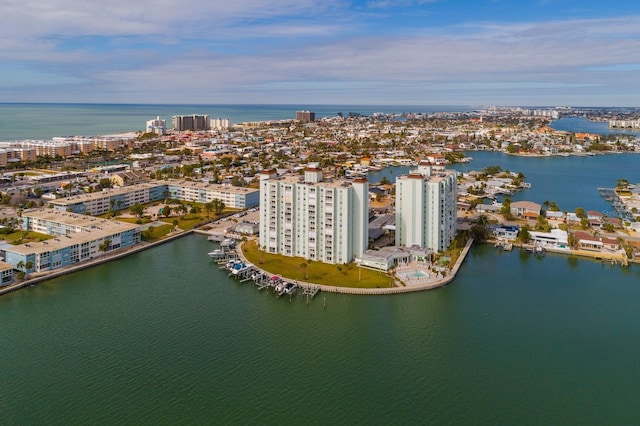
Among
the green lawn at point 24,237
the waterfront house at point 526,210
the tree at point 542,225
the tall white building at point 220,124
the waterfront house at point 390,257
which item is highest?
the tall white building at point 220,124

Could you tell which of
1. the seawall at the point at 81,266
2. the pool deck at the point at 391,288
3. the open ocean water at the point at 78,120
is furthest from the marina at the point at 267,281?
the open ocean water at the point at 78,120

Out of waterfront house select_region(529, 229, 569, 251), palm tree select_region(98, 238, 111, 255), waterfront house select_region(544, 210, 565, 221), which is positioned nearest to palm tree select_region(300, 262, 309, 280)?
palm tree select_region(98, 238, 111, 255)

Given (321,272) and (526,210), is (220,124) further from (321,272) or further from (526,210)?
(321,272)

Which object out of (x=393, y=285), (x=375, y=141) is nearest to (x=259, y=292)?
(x=393, y=285)

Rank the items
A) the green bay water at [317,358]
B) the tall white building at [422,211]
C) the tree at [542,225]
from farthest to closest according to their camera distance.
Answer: the tree at [542,225], the tall white building at [422,211], the green bay water at [317,358]

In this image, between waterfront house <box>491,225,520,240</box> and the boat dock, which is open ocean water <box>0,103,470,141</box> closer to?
the boat dock

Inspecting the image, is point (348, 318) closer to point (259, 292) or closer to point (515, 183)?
point (259, 292)

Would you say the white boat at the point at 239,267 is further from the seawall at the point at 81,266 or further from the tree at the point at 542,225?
the tree at the point at 542,225
